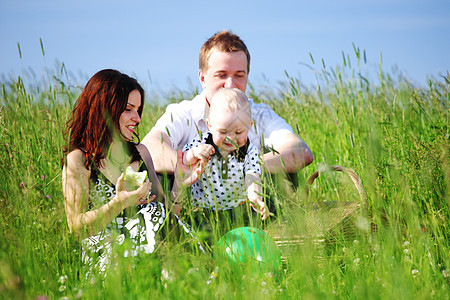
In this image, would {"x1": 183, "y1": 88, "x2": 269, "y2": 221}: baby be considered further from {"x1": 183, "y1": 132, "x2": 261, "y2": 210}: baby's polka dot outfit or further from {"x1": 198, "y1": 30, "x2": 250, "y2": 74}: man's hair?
{"x1": 198, "y1": 30, "x2": 250, "y2": 74}: man's hair

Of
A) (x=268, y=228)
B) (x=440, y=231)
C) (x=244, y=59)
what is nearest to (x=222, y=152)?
(x=268, y=228)

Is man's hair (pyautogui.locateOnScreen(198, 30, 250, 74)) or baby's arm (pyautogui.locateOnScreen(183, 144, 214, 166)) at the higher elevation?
man's hair (pyautogui.locateOnScreen(198, 30, 250, 74))

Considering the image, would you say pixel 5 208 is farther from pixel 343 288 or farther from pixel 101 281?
pixel 343 288

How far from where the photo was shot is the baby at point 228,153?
251 centimetres

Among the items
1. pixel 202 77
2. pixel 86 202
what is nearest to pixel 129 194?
pixel 86 202

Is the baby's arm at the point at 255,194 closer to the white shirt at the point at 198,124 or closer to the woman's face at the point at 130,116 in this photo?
the white shirt at the point at 198,124

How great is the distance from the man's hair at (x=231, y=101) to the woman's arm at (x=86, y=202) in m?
0.70

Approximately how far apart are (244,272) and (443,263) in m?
0.97

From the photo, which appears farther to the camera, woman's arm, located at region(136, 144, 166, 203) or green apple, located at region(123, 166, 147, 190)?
woman's arm, located at region(136, 144, 166, 203)

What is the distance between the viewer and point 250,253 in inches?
82.2

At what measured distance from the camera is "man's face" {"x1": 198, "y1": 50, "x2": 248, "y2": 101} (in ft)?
10.3

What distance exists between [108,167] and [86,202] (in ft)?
1.07

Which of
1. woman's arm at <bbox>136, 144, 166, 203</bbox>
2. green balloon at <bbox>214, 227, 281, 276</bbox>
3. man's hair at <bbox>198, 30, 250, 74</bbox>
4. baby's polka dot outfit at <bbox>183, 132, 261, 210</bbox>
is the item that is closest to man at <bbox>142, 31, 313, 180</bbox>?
man's hair at <bbox>198, 30, 250, 74</bbox>

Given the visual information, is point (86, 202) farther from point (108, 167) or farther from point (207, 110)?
point (207, 110)
